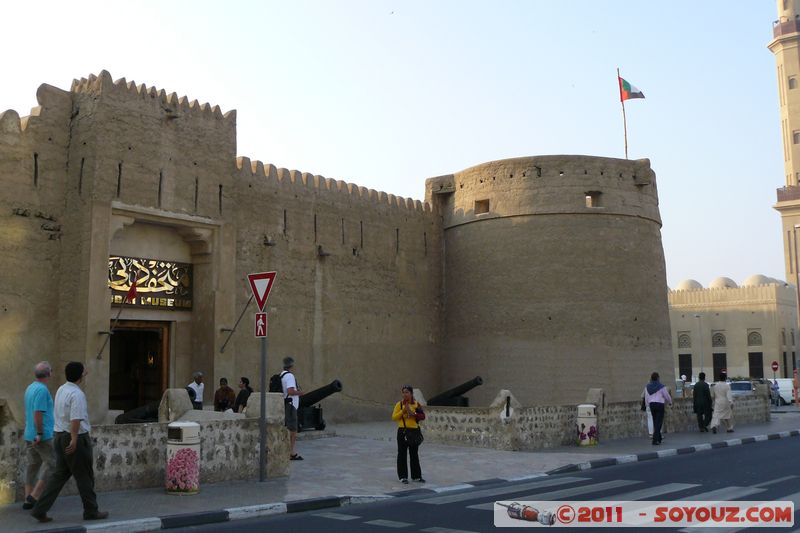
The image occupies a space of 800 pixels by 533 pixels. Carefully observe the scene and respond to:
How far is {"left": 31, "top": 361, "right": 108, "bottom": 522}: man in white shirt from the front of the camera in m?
7.02

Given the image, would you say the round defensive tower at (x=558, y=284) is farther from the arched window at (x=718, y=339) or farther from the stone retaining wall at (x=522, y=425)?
the arched window at (x=718, y=339)

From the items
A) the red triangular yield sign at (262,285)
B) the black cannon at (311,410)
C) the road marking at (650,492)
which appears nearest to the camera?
the road marking at (650,492)

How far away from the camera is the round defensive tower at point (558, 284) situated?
21.3m

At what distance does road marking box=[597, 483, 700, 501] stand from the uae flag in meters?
18.8

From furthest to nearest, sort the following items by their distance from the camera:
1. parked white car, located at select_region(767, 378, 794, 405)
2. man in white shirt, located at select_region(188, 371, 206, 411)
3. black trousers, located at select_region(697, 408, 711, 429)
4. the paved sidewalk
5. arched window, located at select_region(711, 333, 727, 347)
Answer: arched window, located at select_region(711, 333, 727, 347) → parked white car, located at select_region(767, 378, 794, 405) → black trousers, located at select_region(697, 408, 711, 429) → man in white shirt, located at select_region(188, 371, 206, 411) → the paved sidewalk

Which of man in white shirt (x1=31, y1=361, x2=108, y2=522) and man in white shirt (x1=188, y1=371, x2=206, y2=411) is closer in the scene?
man in white shirt (x1=31, y1=361, x2=108, y2=522)

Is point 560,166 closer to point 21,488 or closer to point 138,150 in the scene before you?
point 138,150

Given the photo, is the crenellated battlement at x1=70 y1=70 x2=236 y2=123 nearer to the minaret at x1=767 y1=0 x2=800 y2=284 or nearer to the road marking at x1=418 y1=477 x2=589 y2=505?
the road marking at x1=418 y1=477 x2=589 y2=505

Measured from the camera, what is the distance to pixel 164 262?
16.1 metres

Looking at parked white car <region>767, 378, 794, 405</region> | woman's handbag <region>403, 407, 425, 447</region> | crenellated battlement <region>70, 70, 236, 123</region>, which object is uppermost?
crenellated battlement <region>70, 70, 236, 123</region>

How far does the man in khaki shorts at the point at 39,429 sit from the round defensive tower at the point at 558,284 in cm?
1530

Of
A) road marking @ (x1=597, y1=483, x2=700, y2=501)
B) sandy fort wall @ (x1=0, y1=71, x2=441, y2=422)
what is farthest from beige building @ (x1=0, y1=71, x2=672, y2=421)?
road marking @ (x1=597, y1=483, x2=700, y2=501)

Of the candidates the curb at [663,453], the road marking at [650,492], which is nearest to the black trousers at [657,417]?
the curb at [663,453]

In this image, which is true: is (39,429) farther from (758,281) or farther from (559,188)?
(758,281)
